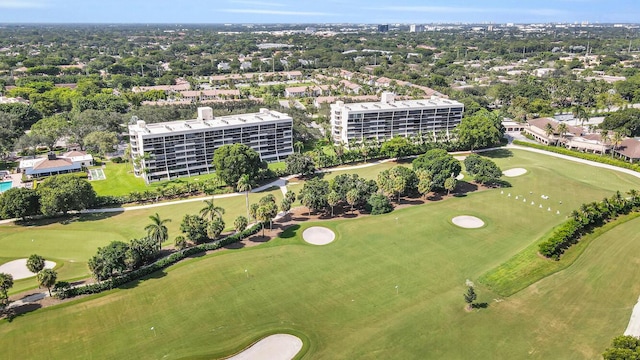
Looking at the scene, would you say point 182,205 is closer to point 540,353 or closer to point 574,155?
point 540,353

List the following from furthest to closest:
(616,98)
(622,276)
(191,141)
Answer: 1. (616,98)
2. (191,141)
3. (622,276)

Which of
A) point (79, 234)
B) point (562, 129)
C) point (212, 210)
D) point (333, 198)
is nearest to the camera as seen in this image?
point (212, 210)

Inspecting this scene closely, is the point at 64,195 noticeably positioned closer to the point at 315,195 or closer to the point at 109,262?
the point at 109,262

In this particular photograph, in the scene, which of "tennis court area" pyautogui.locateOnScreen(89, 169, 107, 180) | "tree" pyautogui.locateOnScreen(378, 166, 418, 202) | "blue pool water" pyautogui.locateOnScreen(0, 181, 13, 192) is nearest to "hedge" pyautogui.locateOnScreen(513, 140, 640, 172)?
"tree" pyautogui.locateOnScreen(378, 166, 418, 202)

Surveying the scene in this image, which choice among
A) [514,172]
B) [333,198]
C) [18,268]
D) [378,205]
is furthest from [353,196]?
[18,268]

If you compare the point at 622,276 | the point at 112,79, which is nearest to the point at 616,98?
the point at 622,276

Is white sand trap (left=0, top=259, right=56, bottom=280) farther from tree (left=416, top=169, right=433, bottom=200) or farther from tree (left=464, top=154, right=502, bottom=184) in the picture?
tree (left=464, top=154, right=502, bottom=184)
